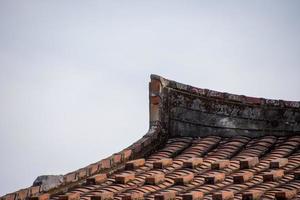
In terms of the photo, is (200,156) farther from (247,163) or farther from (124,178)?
(124,178)

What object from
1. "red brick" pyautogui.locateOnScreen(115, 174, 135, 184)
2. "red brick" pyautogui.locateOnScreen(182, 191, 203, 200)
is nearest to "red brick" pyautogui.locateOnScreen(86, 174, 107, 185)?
"red brick" pyautogui.locateOnScreen(115, 174, 135, 184)

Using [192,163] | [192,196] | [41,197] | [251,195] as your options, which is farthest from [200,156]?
[41,197]

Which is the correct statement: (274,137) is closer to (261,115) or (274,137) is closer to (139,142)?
(261,115)

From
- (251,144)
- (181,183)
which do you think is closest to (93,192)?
(181,183)

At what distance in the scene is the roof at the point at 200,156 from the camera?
16.6ft

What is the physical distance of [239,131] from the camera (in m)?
6.80

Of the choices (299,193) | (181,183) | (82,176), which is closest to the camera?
(299,193)

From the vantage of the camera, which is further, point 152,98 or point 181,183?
point 152,98

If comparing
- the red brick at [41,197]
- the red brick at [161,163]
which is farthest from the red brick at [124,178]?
the red brick at [41,197]

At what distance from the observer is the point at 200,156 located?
20.2 feet

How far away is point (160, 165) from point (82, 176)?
2.53ft

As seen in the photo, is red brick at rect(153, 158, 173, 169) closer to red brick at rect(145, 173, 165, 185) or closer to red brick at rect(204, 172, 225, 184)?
red brick at rect(145, 173, 165, 185)

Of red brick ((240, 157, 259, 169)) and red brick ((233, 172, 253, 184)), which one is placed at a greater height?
red brick ((240, 157, 259, 169))

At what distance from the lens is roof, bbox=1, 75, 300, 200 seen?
5.06 metres
